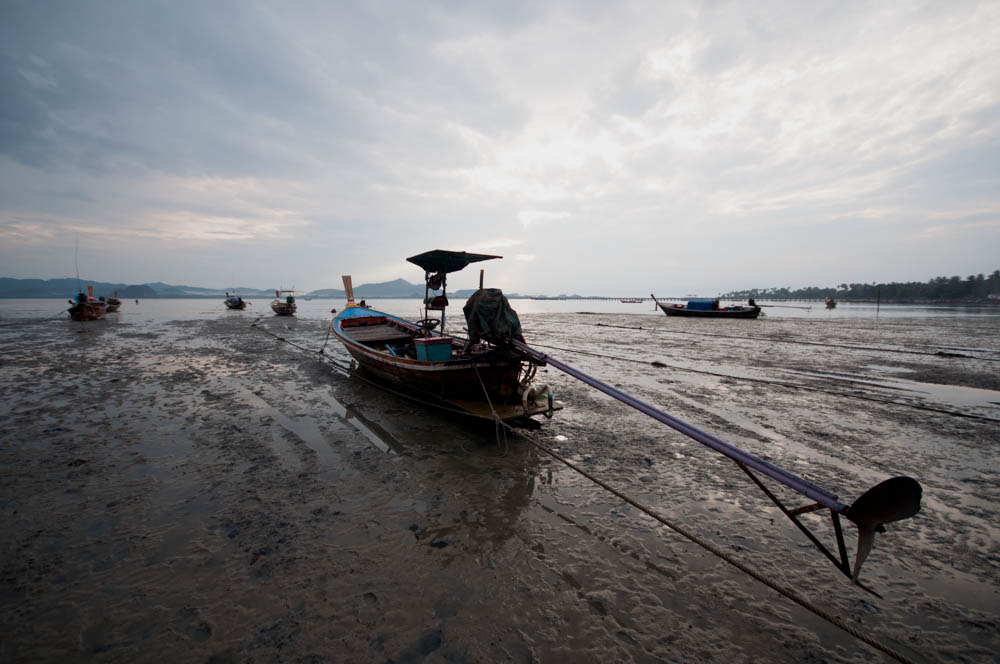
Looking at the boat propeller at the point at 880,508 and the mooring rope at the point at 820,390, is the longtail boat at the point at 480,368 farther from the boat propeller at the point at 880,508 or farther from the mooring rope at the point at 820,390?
the mooring rope at the point at 820,390

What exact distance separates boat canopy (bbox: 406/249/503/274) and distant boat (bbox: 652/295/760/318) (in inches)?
1562

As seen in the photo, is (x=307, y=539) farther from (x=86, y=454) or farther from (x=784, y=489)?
(x=784, y=489)

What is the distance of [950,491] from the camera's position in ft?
18.2

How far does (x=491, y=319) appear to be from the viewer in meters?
7.73

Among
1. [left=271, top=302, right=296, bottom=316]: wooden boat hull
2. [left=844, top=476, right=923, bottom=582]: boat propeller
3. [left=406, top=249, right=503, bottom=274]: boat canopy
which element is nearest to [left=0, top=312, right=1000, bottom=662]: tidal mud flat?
[left=844, top=476, right=923, bottom=582]: boat propeller

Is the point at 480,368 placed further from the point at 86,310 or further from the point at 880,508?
the point at 86,310

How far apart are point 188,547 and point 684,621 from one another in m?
5.41

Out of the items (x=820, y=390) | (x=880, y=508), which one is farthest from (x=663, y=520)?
(x=820, y=390)

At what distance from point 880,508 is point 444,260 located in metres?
9.50

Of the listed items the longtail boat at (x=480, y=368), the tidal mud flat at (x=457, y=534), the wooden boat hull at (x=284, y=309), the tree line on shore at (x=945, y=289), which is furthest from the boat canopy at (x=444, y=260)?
the tree line on shore at (x=945, y=289)

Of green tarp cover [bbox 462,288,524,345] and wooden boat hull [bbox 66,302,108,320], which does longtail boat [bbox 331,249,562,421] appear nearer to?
green tarp cover [bbox 462,288,524,345]

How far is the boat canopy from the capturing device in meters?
9.87

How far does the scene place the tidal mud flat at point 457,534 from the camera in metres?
3.20

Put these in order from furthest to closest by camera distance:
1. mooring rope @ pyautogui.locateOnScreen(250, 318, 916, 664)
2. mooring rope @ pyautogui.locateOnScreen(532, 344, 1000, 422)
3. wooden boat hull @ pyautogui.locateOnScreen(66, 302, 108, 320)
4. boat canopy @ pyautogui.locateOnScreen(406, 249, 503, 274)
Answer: wooden boat hull @ pyautogui.locateOnScreen(66, 302, 108, 320), boat canopy @ pyautogui.locateOnScreen(406, 249, 503, 274), mooring rope @ pyautogui.locateOnScreen(532, 344, 1000, 422), mooring rope @ pyautogui.locateOnScreen(250, 318, 916, 664)
